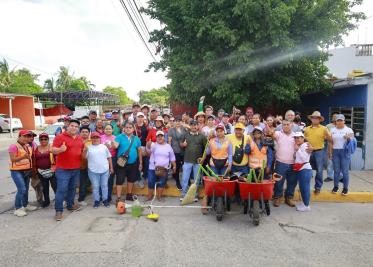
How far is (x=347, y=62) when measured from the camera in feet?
80.6

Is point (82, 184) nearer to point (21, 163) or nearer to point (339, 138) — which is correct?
point (21, 163)

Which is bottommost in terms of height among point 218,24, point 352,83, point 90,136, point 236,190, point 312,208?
point 312,208

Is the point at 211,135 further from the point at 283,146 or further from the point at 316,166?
the point at 316,166

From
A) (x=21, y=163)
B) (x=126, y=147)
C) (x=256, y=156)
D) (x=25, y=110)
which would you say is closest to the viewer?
(x=21, y=163)

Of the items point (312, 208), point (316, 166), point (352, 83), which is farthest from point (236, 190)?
point (352, 83)

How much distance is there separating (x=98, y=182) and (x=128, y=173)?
664 millimetres

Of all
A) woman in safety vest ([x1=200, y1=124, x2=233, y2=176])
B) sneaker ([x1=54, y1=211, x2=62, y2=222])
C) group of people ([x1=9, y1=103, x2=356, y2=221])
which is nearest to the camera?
sneaker ([x1=54, y1=211, x2=62, y2=222])

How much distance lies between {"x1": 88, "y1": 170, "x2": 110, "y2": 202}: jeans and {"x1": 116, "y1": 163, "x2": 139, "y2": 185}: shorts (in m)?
0.28

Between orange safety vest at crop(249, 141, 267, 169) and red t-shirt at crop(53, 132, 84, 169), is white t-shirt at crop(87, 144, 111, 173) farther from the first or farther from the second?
orange safety vest at crop(249, 141, 267, 169)

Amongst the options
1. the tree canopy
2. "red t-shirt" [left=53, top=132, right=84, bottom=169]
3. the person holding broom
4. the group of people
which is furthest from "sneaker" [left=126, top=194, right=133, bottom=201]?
the tree canopy

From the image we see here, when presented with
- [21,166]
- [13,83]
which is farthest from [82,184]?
[13,83]

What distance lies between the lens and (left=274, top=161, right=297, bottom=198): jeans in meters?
6.44

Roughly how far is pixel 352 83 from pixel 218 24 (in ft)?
14.6

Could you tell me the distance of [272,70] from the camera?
10.6 meters
